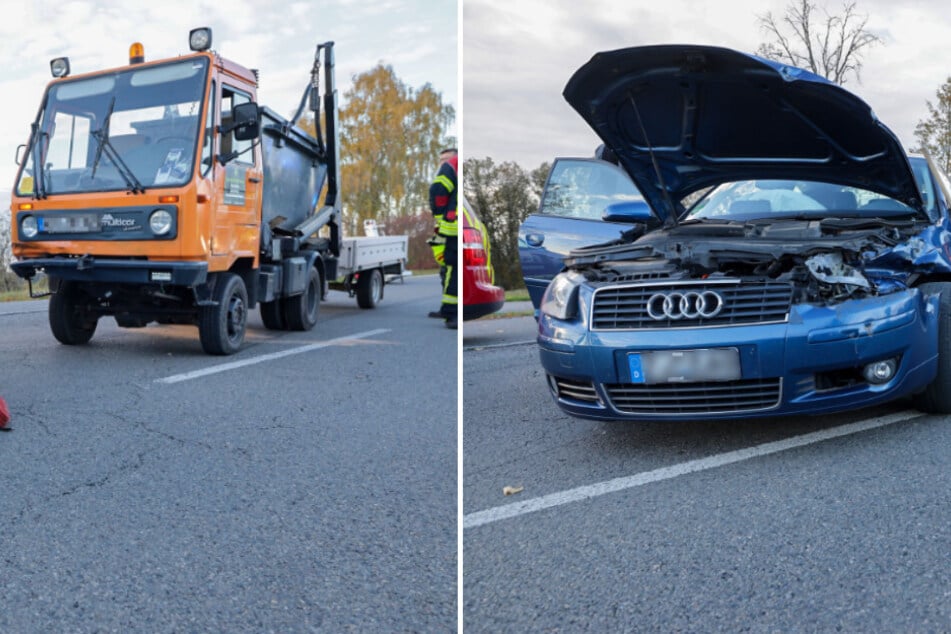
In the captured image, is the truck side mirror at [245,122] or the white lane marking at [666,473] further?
the truck side mirror at [245,122]

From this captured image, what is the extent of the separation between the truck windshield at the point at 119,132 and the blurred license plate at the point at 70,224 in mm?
248

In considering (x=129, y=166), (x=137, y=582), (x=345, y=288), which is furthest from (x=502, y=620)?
(x=345, y=288)

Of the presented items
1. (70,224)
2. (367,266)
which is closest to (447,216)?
(367,266)

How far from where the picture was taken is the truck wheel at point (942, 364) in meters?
4.48

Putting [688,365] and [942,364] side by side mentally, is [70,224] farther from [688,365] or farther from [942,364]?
[942,364]

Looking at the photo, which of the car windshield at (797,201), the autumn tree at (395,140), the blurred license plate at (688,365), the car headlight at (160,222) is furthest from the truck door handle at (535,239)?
the autumn tree at (395,140)

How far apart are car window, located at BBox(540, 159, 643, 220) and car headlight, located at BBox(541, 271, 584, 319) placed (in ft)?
8.68

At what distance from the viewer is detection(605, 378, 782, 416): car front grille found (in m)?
3.94

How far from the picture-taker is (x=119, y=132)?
7469 millimetres

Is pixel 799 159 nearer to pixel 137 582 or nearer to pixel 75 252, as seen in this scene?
pixel 137 582

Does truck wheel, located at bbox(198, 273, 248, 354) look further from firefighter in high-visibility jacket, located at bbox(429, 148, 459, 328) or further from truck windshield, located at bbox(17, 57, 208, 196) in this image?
Result: firefighter in high-visibility jacket, located at bbox(429, 148, 459, 328)

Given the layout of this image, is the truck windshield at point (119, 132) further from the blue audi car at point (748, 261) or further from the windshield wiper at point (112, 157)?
the blue audi car at point (748, 261)

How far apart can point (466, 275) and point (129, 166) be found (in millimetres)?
2901

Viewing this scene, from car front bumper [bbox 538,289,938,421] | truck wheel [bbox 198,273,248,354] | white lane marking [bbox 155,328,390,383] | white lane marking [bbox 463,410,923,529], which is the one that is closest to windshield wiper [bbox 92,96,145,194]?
truck wheel [bbox 198,273,248,354]
